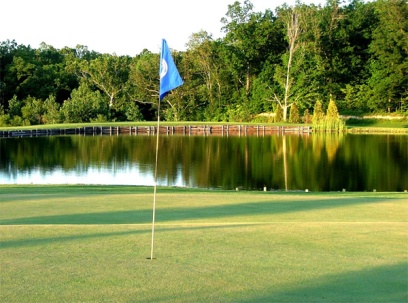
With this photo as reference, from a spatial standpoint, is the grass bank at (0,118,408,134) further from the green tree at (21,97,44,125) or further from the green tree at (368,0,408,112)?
the green tree at (21,97,44,125)

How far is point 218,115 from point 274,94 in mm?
8647

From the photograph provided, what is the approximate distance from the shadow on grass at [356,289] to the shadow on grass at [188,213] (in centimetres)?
499

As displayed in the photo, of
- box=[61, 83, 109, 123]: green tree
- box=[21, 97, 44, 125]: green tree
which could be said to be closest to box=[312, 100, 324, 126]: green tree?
box=[61, 83, 109, 123]: green tree

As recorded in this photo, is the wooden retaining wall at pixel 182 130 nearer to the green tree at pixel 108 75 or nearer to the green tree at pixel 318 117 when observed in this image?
the green tree at pixel 318 117

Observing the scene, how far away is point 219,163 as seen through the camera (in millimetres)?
35406

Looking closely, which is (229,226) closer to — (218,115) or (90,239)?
(90,239)

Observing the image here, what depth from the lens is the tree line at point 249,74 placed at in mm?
72312

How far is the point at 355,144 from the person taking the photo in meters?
Result: 47.2

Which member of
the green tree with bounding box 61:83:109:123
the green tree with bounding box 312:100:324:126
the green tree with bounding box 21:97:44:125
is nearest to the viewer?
the green tree with bounding box 312:100:324:126

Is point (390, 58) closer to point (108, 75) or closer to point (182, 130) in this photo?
point (182, 130)

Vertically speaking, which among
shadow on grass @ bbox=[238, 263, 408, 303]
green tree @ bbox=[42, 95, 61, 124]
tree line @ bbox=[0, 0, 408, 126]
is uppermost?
tree line @ bbox=[0, 0, 408, 126]

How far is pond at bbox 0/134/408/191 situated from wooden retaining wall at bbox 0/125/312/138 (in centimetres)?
972

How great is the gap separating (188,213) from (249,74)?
72.2 m

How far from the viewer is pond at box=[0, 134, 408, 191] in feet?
89.8
